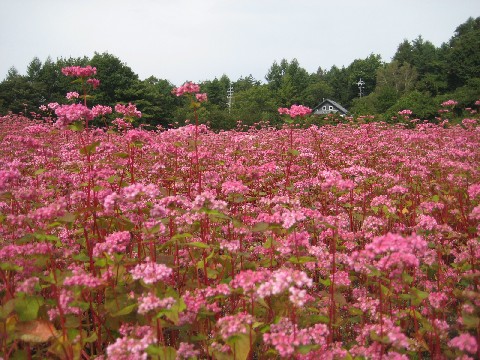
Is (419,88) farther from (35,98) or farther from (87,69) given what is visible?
(87,69)

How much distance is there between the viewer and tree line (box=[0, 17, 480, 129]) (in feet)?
121

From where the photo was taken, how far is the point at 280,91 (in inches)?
2832

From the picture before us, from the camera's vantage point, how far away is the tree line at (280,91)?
3697cm

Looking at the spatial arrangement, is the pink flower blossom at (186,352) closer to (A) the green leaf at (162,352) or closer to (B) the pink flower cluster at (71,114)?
(A) the green leaf at (162,352)

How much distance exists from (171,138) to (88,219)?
3.28 m

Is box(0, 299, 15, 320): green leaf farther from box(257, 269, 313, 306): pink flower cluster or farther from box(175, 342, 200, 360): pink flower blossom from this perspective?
box(257, 269, 313, 306): pink flower cluster

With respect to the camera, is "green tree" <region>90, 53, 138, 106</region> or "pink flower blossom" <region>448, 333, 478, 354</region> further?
"green tree" <region>90, 53, 138, 106</region>

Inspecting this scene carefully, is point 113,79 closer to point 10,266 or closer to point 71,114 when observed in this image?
point 71,114

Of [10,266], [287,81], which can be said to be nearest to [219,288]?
[10,266]

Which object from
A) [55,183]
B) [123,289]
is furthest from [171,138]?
[123,289]

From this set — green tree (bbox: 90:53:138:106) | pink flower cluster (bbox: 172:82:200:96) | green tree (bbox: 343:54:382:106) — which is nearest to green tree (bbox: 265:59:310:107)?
green tree (bbox: 343:54:382:106)

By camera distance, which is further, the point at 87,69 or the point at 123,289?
the point at 87,69

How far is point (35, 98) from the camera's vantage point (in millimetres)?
46344

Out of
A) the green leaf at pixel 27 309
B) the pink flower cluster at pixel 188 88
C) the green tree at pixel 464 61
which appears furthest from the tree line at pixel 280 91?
the green leaf at pixel 27 309
